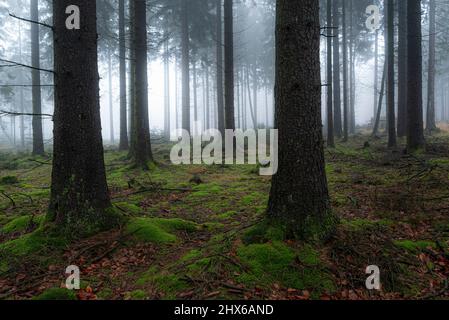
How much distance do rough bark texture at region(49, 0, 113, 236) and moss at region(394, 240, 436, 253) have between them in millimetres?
4815

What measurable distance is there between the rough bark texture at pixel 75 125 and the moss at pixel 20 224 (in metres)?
0.95

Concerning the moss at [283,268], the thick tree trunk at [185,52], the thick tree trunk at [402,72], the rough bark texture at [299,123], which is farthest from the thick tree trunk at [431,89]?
the moss at [283,268]

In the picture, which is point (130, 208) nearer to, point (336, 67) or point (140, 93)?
point (140, 93)

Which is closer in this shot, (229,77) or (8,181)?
(8,181)

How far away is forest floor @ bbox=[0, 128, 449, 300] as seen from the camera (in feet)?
12.8

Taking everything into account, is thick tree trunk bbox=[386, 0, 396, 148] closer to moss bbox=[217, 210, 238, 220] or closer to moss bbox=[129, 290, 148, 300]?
moss bbox=[217, 210, 238, 220]

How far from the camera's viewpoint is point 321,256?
4.36m

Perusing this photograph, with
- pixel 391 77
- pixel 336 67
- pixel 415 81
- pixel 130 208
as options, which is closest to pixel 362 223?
pixel 130 208

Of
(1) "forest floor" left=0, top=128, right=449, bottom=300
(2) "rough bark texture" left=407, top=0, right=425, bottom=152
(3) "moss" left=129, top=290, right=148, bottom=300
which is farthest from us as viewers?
(2) "rough bark texture" left=407, top=0, right=425, bottom=152

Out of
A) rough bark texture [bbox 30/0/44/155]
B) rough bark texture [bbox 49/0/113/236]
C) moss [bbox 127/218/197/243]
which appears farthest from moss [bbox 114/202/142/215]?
rough bark texture [bbox 30/0/44/155]

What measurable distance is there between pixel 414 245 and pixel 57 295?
4.95 meters

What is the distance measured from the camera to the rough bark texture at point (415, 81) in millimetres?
11805

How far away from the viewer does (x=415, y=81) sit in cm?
1184
